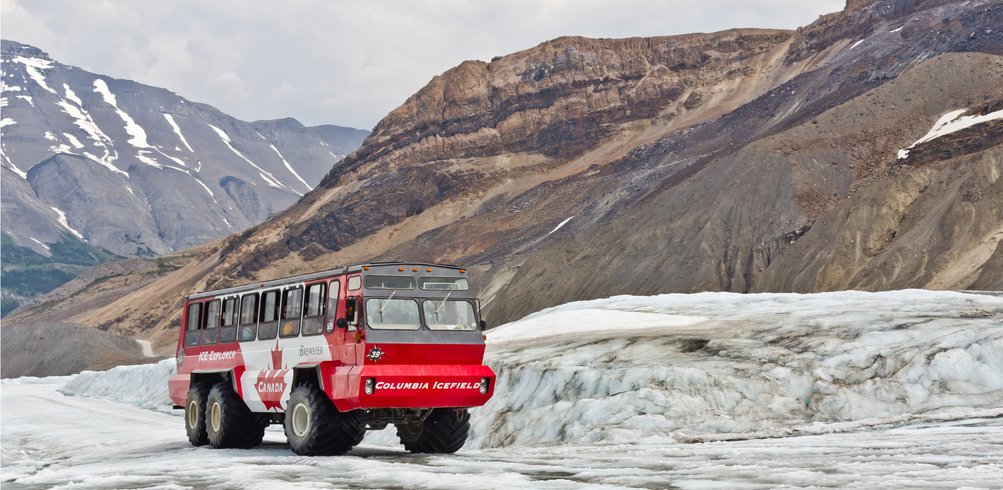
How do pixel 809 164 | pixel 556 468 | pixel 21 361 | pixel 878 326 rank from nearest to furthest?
pixel 556 468
pixel 878 326
pixel 809 164
pixel 21 361

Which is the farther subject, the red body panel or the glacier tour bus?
the glacier tour bus

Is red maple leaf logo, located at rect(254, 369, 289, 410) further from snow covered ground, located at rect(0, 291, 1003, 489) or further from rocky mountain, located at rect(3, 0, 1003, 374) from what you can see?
rocky mountain, located at rect(3, 0, 1003, 374)

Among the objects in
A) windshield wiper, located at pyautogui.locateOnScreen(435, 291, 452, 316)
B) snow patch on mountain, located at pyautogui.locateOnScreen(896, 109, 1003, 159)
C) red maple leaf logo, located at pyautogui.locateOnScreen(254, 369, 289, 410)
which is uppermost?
snow patch on mountain, located at pyautogui.locateOnScreen(896, 109, 1003, 159)

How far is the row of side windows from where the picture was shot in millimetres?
15773

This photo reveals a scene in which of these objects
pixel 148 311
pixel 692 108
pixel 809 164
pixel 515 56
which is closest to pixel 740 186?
pixel 809 164

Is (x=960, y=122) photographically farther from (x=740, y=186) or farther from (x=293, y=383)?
(x=293, y=383)

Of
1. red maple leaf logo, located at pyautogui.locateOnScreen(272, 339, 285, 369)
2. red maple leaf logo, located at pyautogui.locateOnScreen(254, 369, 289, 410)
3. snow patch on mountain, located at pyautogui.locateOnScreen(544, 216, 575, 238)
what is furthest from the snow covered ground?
snow patch on mountain, located at pyautogui.locateOnScreen(544, 216, 575, 238)

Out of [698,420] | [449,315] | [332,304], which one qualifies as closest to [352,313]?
[332,304]

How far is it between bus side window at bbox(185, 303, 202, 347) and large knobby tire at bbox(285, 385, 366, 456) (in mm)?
5398

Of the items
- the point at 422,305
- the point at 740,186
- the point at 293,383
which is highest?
the point at 740,186

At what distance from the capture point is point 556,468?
12.7 m

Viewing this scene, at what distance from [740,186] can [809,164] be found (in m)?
4.61

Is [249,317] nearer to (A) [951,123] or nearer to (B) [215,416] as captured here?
(B) [215,416]

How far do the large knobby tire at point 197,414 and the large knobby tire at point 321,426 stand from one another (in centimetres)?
429
